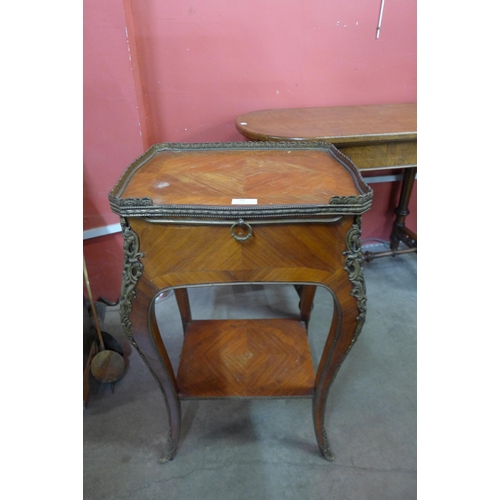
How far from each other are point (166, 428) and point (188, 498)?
0.26 m

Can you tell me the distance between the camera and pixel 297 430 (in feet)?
4.18

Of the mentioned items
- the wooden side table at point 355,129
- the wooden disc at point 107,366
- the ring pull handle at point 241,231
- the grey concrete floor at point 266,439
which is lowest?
the grey concrete floor at point 266,439

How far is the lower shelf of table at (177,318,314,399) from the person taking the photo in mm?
1146

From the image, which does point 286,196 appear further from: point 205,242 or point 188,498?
point 188,498

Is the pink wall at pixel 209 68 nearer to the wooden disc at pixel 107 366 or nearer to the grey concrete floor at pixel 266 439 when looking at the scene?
the wooden disc at pixel 107 366

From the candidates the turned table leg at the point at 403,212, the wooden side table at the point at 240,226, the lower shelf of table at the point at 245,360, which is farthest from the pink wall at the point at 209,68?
the lower shelf of table at the point at 245,360

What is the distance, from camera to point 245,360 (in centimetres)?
125

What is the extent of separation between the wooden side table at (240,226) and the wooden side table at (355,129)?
0.92ft

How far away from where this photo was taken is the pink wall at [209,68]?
4.43ft

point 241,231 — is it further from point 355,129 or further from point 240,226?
point 355,129

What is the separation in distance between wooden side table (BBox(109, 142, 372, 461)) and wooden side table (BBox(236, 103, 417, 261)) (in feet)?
0.92

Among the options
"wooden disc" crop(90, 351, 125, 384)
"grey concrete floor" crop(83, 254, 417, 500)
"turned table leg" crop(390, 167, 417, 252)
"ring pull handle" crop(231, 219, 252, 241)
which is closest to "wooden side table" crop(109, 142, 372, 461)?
"ring pull handle" crop(231, 219, 252, 241)

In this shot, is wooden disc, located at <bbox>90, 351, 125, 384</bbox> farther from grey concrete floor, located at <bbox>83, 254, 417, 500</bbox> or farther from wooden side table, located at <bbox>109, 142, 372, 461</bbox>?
wooden side table, located at <bbox>109, 142, 372, 461</bbox>

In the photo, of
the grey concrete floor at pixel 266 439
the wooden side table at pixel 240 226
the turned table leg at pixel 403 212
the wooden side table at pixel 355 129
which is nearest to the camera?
the wooden side table at pixel 240 226
